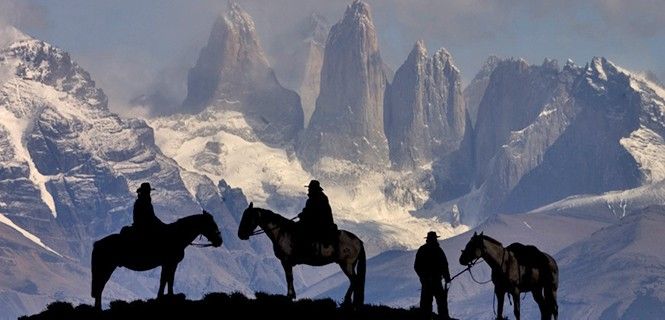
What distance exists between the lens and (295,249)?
7350cm

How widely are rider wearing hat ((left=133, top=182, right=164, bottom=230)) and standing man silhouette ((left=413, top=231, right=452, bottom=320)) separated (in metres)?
9.49

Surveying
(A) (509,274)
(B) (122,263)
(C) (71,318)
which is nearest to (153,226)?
(B) (122,263)

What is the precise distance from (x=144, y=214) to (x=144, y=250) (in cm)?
131

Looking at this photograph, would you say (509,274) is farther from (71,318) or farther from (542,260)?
(71,318)

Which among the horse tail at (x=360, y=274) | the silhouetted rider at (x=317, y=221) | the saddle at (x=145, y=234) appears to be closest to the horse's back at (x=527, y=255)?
the horse tail at (x=360, y=274)

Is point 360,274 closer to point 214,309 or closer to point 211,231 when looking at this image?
point 211,231

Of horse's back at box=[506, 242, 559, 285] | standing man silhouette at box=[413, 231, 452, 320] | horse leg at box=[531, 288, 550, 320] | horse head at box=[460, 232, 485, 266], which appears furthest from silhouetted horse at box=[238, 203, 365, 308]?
horse leg at box=[531, 288, 550, 320]

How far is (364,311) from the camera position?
232 ft

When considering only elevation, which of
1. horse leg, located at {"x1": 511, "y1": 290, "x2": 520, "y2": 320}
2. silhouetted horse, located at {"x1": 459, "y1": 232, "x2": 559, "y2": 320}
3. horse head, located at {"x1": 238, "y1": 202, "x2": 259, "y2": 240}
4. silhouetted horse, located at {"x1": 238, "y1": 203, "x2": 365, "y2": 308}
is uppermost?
horse head, located at {"x1": 238, "y1": 202, "x2": 259, "y2": 240}

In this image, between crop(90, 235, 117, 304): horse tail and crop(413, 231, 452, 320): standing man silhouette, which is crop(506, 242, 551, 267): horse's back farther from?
crop(90, 235, 117, 304): horse tail

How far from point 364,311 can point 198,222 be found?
23.6 feet

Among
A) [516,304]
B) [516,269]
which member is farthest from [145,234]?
[516,269]

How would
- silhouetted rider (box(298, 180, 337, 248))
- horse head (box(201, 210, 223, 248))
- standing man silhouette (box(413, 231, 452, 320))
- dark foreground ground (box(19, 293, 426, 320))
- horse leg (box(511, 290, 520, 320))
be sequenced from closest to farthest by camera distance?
1. dark foreground ground (box(19, 293, 426, 320))
2. horse head (box(201, 210, 223, 248))
3. standing man silhouette (box(413, 231, 452, 320))
4. silhouetted rider (box(298, 180, 337, 248))
5. horse leg (box(511, 290, 520, 320))

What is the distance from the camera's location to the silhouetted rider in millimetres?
73188
